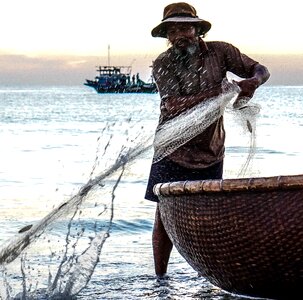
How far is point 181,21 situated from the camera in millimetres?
5559

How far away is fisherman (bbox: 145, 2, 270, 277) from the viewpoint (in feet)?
18.5

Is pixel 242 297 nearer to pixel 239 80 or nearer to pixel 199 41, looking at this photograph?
pixel 239 80

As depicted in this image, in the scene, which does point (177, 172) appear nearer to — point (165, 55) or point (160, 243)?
point (160, 243)

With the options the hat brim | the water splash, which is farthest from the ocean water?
the hat brim

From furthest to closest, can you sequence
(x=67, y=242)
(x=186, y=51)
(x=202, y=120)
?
(x=186, y=51)
(x=67, y=242)
(x=202, y=120)

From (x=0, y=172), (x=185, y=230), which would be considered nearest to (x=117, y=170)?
(x=185, y=230)

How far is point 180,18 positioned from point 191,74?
346mm

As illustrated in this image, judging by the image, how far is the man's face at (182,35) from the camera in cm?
562

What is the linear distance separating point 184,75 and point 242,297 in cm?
140

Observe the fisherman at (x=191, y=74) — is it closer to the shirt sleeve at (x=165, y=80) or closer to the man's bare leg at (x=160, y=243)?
the shirt sleeve at (x=165, y=80)

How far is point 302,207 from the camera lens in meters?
4.32

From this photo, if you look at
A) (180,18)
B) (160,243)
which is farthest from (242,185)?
(160,243)

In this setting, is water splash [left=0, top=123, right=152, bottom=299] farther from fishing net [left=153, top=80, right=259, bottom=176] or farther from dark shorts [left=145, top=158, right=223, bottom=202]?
dark shorts [left=145, top=158, right=223, bottom=202]

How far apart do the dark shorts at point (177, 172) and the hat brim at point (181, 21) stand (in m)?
0.78
